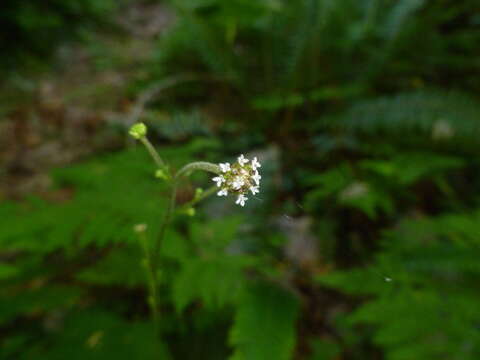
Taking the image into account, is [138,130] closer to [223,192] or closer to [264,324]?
[223,192]

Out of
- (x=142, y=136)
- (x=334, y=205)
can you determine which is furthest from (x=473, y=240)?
(x=142, y=136)

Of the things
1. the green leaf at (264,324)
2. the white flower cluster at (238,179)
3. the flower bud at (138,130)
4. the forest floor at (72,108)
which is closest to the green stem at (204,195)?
the white flower cluster at (238,179)

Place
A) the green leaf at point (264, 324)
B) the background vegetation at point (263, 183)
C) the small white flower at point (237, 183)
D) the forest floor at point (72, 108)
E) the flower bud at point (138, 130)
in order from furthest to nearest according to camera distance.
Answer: the forest floor at point (72, 108)
the background vegetation at point (263, 183)
the green leaf at point (264, 324)
the flower bud at point (138, 130)
the small white flower at point (237, 183)

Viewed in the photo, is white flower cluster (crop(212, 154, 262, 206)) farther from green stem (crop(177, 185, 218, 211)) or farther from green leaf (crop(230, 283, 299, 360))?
green leaf (crop(230, 283, 299, 360))

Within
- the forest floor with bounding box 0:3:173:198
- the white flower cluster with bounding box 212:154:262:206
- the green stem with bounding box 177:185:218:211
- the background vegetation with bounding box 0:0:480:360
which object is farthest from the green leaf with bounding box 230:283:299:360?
the forest floor with bounding box 0:3:173:198

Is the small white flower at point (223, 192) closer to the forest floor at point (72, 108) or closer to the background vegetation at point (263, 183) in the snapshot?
the background vegetation at point (263, 183)

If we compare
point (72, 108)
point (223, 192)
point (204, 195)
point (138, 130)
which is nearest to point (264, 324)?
point (204, 195)

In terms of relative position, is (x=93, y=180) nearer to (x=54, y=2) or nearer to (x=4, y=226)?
(x=4, y=226)

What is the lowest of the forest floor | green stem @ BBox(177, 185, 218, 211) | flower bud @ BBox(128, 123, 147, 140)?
green stem @ BBox(177, 185, 218, 211)
